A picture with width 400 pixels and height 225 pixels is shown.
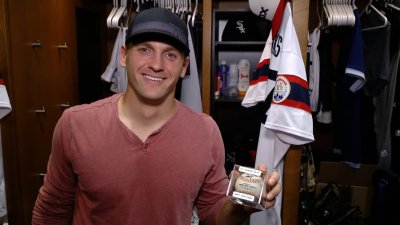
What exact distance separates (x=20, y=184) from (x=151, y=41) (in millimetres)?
1316

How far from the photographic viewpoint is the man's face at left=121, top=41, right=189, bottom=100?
A: 0.96 metres

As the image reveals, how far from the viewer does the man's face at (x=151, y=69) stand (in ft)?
3.16

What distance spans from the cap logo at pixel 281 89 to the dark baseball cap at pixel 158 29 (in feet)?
1.88

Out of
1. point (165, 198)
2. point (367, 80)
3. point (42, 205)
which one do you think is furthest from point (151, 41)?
point (367, 80)

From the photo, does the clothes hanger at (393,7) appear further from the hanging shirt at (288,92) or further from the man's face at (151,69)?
the man's face at (151,69)

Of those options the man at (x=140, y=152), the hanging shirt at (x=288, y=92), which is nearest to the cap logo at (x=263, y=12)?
the hanging shirt at (x=288, y=92)

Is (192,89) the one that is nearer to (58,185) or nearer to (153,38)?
(153,38)

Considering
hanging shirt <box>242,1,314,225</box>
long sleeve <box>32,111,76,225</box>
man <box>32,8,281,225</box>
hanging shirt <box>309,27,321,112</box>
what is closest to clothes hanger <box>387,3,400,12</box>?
hanging shirt <box>309,27,321,112</box>

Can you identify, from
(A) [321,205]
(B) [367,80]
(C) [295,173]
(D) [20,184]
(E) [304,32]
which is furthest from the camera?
(A) [321,205]

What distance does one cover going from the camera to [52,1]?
1.94m

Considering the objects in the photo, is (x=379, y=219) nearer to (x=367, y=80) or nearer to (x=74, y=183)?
(x=367, y=80)

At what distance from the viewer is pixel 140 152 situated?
96 cm

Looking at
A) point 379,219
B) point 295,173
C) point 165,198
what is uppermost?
point 165,198

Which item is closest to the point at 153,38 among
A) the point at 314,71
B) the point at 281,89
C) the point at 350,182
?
the point at 281,89
